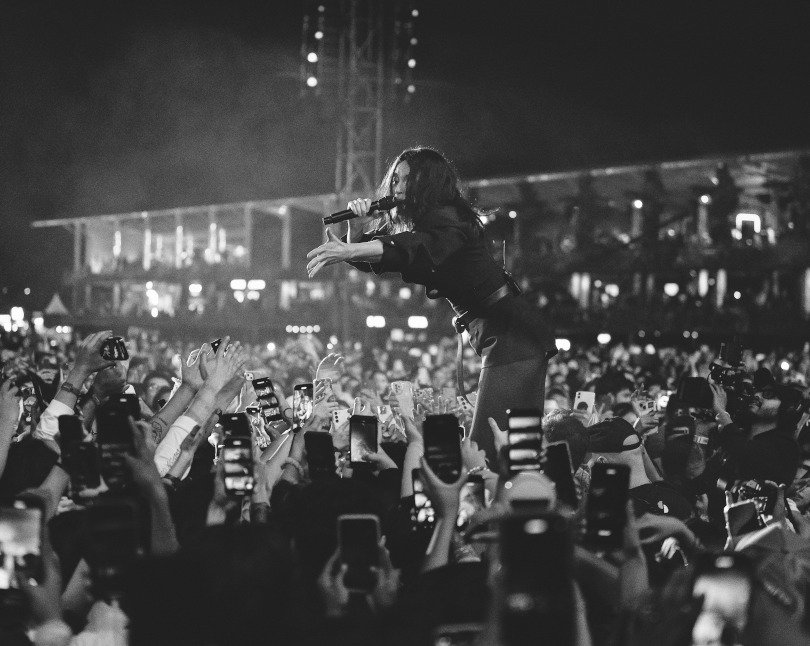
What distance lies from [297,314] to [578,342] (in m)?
13.7

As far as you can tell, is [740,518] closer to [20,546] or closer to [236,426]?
[236,426]

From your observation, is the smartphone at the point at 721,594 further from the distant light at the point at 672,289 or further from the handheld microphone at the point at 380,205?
the distant light at the point at 672,289

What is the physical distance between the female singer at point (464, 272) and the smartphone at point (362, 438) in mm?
509

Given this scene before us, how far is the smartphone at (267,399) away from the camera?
16.7 feet

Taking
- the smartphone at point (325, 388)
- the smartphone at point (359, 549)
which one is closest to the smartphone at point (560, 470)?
the smartphone at point (359, 549)

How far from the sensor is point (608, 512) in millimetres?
2646

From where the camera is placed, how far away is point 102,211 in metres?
57.4

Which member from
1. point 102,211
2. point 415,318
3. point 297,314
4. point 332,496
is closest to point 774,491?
point 332,496

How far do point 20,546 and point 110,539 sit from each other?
29cm

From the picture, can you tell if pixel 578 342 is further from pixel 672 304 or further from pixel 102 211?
pixel 102 211

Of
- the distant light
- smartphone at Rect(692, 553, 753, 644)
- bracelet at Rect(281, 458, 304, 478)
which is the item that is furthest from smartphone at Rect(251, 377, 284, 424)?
the distant light

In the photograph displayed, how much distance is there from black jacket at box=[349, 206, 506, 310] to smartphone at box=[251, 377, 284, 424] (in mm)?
1129

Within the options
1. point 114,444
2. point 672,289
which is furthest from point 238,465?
point 672,289

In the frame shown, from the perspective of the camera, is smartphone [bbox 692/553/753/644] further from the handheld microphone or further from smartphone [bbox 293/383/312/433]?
smartphone [bbox 293/383/312/433]
